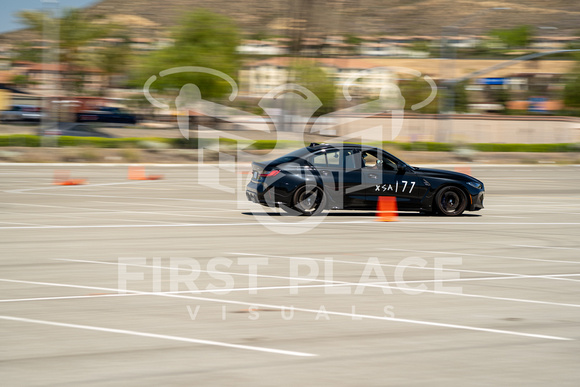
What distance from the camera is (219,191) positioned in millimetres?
19891

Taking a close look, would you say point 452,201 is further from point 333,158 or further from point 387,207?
point 333,158

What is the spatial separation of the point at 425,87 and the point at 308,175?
89.6 meters

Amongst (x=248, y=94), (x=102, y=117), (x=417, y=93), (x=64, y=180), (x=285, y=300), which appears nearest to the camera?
(x=285, y=300)

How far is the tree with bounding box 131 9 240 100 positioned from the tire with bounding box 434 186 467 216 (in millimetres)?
40246

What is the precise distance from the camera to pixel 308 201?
520 inches

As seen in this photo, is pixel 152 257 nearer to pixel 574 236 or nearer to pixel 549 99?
pixel 574 236

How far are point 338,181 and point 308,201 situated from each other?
2.39 feet

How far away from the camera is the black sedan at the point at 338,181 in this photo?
13.0 meters

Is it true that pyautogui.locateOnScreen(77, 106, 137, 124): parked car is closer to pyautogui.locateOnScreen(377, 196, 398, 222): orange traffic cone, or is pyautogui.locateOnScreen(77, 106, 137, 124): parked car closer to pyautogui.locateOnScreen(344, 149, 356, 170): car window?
pyautogui.locateOnScreen(344, 149, 356, 170): car window

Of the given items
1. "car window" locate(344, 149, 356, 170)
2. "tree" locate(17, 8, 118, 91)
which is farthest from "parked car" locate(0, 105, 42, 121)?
"car window" locate(344, 149, 356, 170)

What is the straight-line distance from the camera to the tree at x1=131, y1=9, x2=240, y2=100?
171ft

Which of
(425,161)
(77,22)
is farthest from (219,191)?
(77,22)

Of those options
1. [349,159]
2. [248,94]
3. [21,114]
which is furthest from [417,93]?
[349,159]

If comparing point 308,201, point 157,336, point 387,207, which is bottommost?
point 157,336
